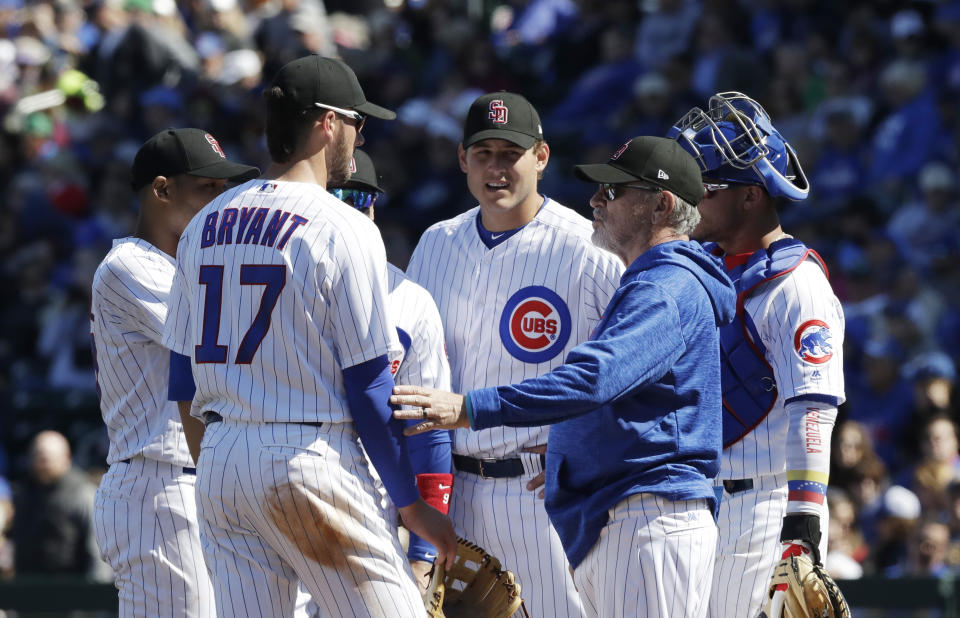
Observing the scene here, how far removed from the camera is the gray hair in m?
4.29

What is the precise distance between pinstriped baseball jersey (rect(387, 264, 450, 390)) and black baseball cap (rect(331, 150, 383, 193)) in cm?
49

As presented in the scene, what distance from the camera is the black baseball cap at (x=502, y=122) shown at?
513cm

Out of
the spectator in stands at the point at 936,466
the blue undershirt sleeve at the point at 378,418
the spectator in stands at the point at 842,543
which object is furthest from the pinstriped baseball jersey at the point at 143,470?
the spectator in stands at the point at 936,466

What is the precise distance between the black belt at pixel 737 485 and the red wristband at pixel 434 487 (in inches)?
37.1

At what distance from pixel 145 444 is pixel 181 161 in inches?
37.1

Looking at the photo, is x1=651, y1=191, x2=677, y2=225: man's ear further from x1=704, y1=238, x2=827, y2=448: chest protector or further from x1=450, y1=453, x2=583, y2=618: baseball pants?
x1=450, y1=453, x2=583, y2=618: baseball pants

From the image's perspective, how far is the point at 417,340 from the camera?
467cm

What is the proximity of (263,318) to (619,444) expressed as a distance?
108 cm

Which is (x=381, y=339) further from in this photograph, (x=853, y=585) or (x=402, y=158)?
(x=402, y=158)

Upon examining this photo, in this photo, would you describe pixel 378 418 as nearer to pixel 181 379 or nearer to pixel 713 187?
pixel 181 379

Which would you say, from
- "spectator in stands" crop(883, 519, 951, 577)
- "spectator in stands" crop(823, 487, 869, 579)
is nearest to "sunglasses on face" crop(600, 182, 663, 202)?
"spectator in stands" crop(823, 487, 869, 579)

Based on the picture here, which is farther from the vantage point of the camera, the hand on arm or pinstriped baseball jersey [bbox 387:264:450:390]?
pinstriped baseball jersey [bbox 387:264:450:390]

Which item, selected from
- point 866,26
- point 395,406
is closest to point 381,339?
point 395,406

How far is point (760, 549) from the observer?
184 inches
